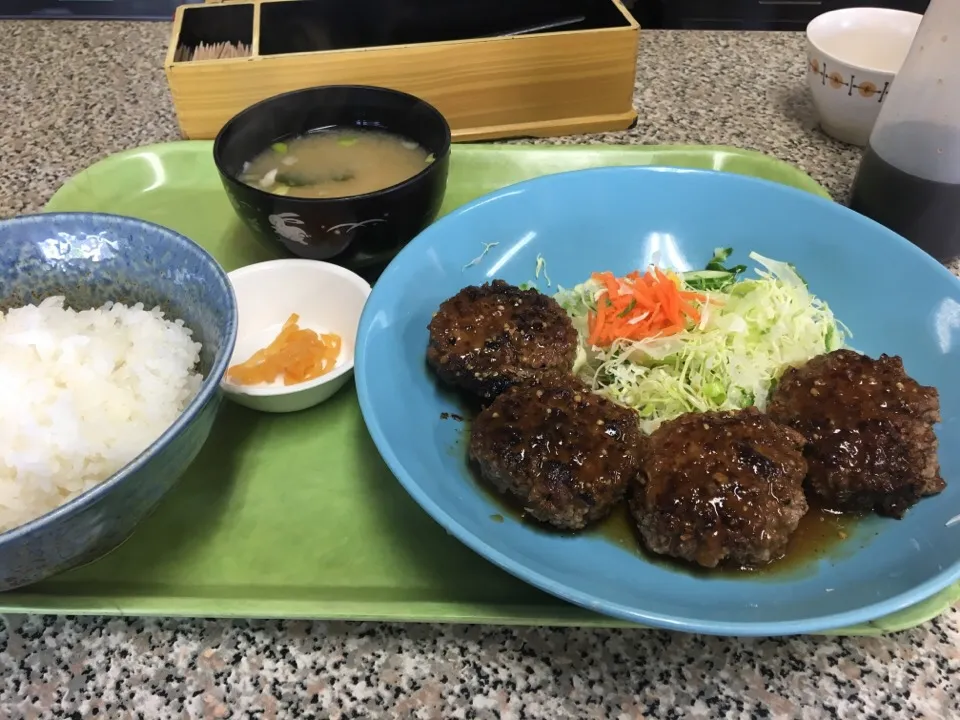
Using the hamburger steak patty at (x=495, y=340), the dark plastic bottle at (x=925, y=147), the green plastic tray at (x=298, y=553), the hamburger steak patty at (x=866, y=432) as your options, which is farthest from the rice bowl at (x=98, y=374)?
the dark plastic bottle at (x=925, y=147)

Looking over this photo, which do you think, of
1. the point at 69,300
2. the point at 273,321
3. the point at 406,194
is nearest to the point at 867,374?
the point at 406,194

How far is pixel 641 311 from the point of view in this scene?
5.35ft

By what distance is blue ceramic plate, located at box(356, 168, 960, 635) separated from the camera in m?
1.07

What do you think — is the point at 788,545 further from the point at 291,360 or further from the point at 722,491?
the point at 291,360

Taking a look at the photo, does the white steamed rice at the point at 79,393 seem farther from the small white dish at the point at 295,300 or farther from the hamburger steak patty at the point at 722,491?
the hamburger steak patty at the point at 722,491

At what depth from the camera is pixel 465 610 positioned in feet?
3.79

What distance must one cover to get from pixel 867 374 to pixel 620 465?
55 centimetres

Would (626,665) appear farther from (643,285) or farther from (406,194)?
(406,194)

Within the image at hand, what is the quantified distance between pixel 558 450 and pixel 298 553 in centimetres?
52

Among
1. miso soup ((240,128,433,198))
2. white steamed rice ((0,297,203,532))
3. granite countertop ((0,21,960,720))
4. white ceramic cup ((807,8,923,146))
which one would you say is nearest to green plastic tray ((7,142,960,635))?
granite countertop ((0,21,960,720))

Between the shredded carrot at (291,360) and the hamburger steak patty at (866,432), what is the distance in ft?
3.30

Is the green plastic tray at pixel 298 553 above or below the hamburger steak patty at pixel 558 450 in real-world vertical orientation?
below

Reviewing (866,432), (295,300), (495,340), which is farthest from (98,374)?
(866,432)

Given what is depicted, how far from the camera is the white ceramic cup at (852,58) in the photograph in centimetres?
221
